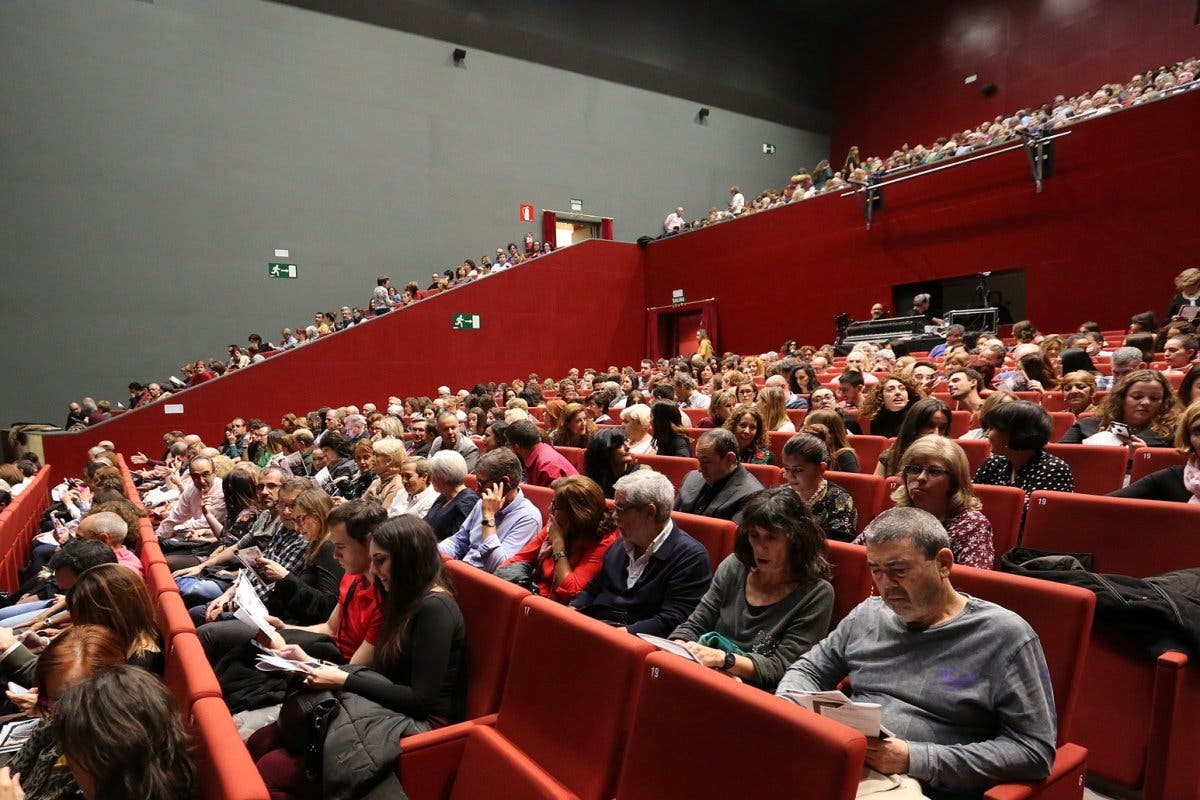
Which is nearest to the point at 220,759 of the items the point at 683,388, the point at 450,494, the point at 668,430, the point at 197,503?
the point at 450,494

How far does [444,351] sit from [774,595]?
10.5 meters

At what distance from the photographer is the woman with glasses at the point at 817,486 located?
103 inches

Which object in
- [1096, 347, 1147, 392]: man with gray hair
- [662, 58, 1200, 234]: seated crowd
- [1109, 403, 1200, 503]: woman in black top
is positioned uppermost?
[662, 58, 1200, 234]: seated crowd

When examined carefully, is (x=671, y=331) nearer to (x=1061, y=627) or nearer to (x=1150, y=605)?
(x=1150, y=605)

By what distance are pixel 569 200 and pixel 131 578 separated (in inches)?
576

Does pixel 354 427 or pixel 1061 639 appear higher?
pixel 1061 639

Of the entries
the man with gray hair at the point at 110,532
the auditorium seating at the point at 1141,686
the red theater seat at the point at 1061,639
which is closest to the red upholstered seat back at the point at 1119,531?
the auditorium seating at the point at 1141,686

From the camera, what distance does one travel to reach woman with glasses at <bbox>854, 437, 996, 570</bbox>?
6.85 feet

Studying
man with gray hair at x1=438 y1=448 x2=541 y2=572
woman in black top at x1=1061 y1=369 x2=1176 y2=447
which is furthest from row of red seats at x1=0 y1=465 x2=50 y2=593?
woman in black top at x1=1061 y1=369 x2=1176 y2=447

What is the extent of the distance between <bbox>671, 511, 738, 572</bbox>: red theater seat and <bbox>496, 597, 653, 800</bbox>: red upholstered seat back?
0.75m

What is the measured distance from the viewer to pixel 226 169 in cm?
1235

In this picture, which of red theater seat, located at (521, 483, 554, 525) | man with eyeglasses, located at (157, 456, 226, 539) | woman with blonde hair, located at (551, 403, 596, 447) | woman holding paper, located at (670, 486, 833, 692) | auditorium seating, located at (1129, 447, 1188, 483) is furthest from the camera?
woman with blonde hair, located at (551, 403, 596, 447)

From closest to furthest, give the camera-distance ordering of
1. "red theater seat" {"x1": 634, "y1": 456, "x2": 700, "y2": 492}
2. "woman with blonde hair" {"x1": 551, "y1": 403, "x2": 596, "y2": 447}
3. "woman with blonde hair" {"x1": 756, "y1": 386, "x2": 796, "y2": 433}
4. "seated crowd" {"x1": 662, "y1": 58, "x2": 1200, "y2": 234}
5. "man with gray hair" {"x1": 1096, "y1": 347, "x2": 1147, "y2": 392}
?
"red theater seat" {"x1": 634, "y1": 456, "x2": 700, "y2": 492} < "man with gray hair" {"x1": 1096, "y1": 347, "x2": 1147, "y2": 392} < "woman with blonde hair" {"x1": 756, "y1": 386, "x2": 796, "y2": 433} < "woman with blonde hair" {"x1": 551, "y1": 403, "x2": 596, "y2": 447} < "seated crowd" {"x1": 662, "y1": 58, "x2": 1200, "y2": 234}

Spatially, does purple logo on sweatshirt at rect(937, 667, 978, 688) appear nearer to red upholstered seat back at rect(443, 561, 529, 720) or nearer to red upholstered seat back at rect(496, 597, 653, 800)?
red upholstered seat back at rect(496, 597, 653, 800)
